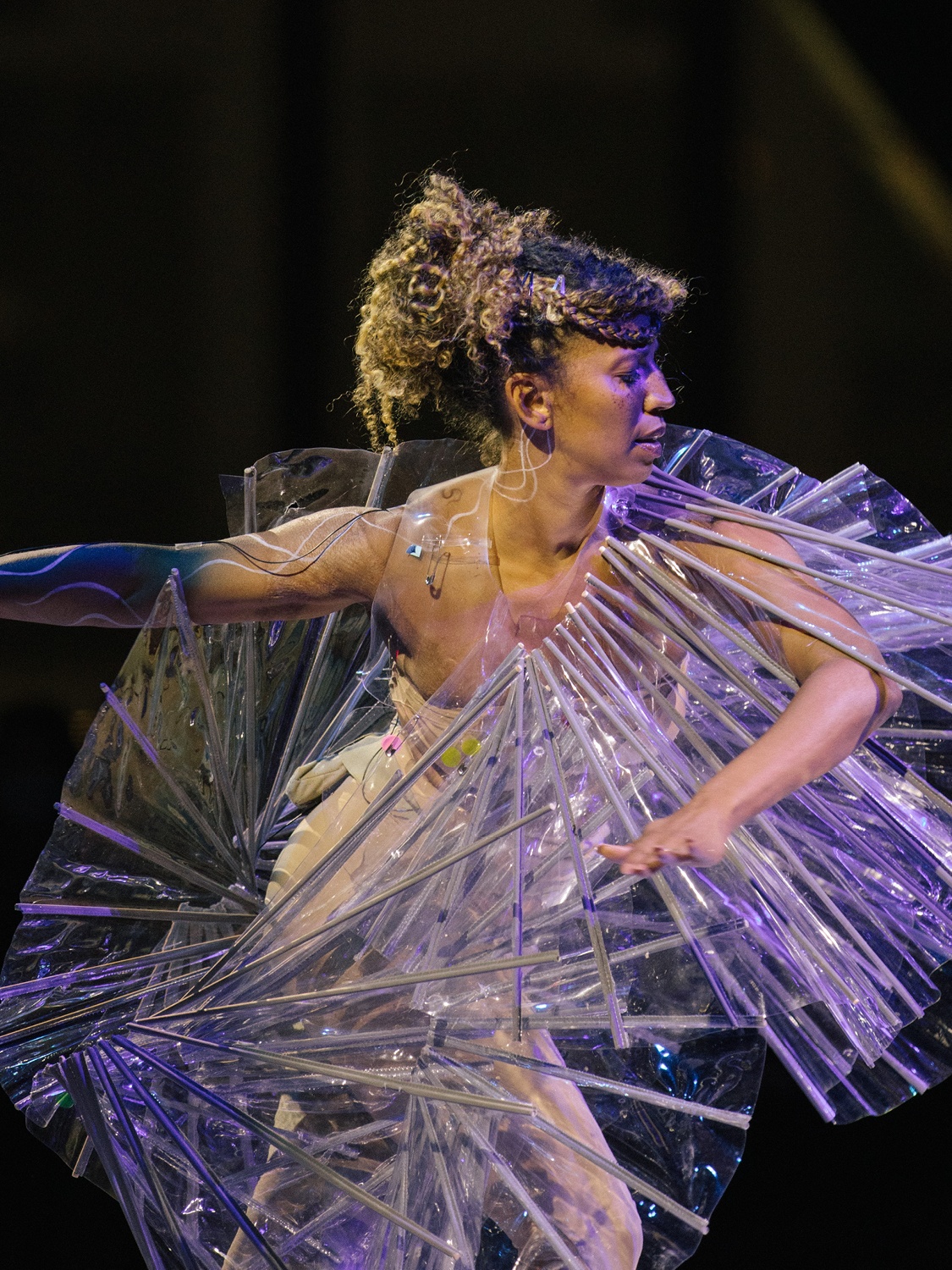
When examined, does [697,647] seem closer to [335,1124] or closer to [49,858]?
[335,1124]

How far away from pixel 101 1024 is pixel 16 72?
1241 millimetres

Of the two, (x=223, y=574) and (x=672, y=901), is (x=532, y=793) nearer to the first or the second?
(x=672, y=901)

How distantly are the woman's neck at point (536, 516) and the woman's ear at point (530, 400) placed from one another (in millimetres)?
33

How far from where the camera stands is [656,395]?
4.03 feet

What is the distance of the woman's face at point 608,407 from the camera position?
1.22 m

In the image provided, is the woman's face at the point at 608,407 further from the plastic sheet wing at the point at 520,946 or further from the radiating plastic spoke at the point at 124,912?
the radiating plastic spoke at the point at 124,912

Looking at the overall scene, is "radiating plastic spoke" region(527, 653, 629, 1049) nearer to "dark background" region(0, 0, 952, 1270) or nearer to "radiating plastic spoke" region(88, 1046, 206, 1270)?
"radiating plastic spoke" region(88, 1046, 206, 1270)

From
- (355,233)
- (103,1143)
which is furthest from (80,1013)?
(355,233)

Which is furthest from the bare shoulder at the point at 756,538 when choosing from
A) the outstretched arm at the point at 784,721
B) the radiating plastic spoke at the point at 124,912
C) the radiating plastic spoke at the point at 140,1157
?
the radiating plastic spoke at the point at 140,1157

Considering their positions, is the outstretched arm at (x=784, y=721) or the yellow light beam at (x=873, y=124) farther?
the yellow light beam at (x=873, y=124)

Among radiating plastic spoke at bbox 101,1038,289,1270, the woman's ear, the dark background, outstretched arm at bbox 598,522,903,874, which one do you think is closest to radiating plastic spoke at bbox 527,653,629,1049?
outstretched arm at bbox 598,522,903,874

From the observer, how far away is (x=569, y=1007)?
1188 millimetres

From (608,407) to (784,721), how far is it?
0.34 metres

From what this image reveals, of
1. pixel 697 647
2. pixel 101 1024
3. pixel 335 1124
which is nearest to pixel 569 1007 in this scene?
pixel 335 1124
